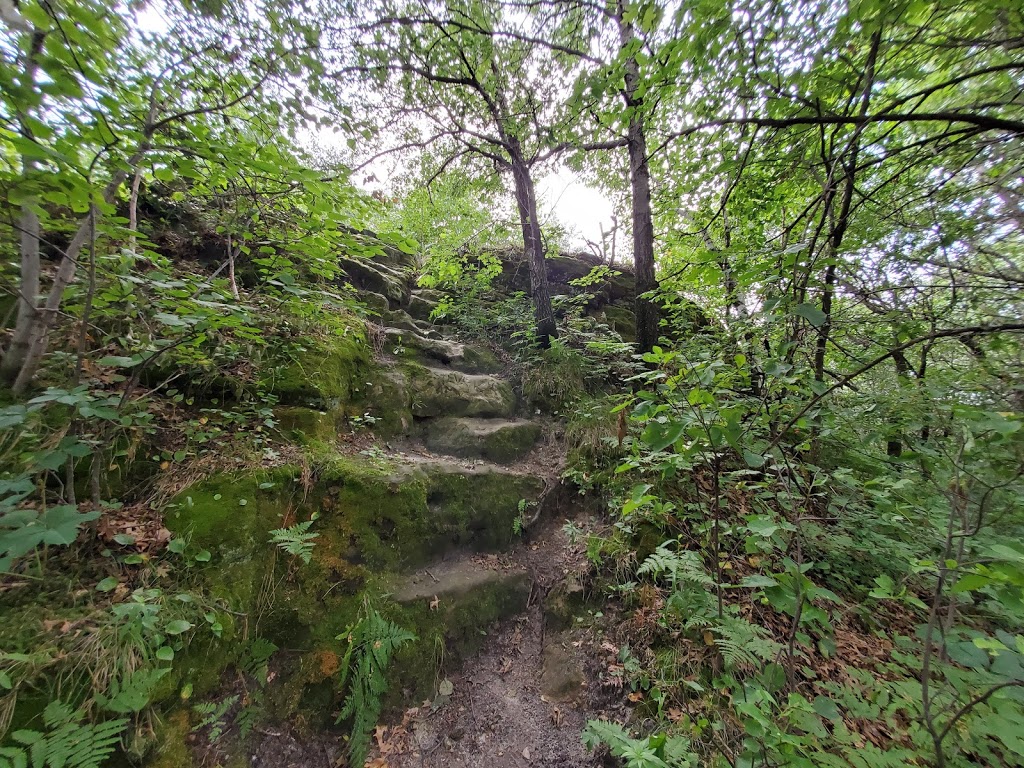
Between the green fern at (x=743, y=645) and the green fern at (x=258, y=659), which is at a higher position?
the green fern at (x=743, y=645)

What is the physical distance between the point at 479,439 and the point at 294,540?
2.64 m

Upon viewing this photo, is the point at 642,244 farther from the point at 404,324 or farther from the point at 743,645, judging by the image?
the point at 743,645

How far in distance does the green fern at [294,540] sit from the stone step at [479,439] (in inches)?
82.0

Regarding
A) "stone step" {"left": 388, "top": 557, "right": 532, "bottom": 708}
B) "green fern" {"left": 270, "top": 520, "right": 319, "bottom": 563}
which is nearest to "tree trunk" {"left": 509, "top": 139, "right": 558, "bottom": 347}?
"stone step" {"left": 388, "top": 557, "right": 532, "bottom": 708}

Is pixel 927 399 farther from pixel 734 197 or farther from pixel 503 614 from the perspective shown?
pixel 503 614

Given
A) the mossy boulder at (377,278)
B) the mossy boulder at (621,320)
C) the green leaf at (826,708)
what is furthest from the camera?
the mossy boulder at (621,320)

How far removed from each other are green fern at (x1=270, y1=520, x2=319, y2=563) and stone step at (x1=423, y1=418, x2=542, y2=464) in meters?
2.08

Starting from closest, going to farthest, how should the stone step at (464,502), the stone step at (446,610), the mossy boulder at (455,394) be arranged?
1. the stone step at (446,610)
2. the stone step at (464,502)
3. the mossy boulder at (455,394)

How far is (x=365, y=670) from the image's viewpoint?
2.71 m

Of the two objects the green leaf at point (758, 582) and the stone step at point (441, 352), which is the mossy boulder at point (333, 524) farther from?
the green leaf at point (758, 582)

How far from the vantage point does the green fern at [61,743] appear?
5.15ft

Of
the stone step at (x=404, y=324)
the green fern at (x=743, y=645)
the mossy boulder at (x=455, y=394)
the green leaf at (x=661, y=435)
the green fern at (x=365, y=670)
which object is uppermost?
the stone step at (x=404, y=324)

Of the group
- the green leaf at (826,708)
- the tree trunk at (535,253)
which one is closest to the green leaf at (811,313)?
the green leaf at (826,708)

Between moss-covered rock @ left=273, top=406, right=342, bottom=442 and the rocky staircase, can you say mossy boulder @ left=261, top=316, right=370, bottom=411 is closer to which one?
moss-covered rock @ left=273, top=406, right=342, bottom=442
